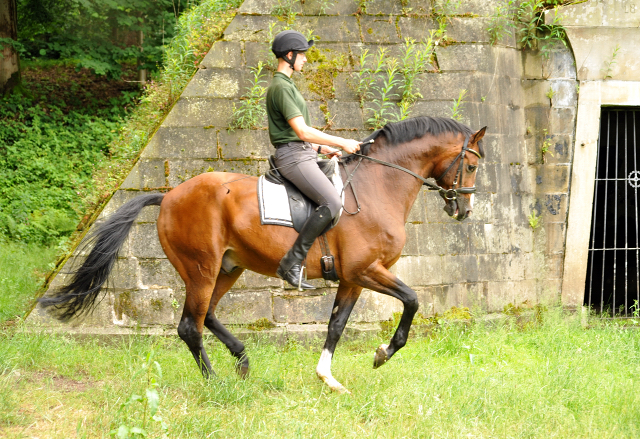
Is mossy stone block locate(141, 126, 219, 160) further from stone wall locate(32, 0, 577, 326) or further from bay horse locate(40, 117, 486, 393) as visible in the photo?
bay horse locate(40, 117, 486, 393)

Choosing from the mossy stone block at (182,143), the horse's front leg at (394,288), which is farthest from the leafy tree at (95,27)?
the horse's front leg at (394,288)

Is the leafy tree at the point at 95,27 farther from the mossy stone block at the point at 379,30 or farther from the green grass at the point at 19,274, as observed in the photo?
the mossy stone block at the point at 379,30

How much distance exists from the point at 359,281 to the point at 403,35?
3.84 m

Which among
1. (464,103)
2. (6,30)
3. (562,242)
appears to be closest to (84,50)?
(6,30)

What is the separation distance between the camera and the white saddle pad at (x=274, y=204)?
5004 millimetres

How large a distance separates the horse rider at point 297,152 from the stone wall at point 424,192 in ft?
6.20

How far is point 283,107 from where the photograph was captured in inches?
193

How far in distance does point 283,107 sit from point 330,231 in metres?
1.11

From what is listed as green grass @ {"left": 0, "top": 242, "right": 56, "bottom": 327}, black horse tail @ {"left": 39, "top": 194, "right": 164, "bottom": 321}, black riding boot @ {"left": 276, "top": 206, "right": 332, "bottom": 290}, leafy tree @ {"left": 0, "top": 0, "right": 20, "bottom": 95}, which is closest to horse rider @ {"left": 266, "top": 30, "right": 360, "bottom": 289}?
black riding boot @ {"left": 276, "top": 206, "right": 332, "bottom": 290}

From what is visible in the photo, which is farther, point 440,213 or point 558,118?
point 558,118

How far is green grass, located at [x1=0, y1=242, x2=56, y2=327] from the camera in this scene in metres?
7.47

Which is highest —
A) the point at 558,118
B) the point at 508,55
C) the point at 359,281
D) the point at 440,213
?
the point at 508,55

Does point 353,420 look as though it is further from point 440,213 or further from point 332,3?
point 332,3

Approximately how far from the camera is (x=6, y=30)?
46.9ft
